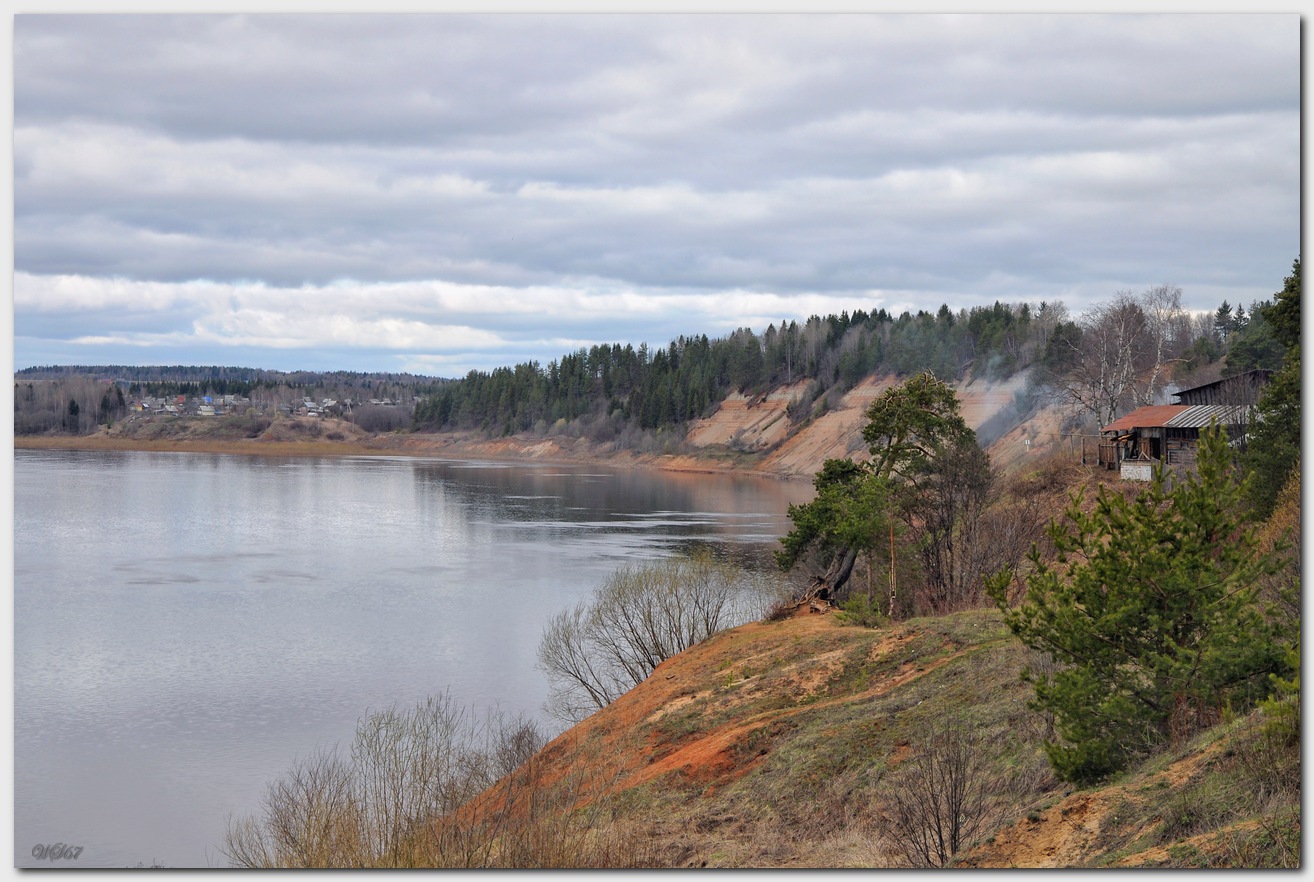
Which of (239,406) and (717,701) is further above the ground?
(239,406)

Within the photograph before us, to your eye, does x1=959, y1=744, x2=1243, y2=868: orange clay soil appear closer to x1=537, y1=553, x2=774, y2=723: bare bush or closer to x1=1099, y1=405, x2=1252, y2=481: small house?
x1=537, y1=553, x2=774, y2=723: bare bush

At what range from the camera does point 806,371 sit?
11775 cm

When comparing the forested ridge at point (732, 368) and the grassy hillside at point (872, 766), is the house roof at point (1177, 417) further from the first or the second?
the forested ridge at point (732, 368)

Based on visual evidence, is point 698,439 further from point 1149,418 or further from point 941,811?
point 941,811

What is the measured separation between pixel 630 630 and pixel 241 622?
11148mm

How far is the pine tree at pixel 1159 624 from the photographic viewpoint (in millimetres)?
10594

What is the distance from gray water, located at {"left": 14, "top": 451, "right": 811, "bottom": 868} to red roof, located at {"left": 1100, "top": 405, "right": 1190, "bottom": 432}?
Result: 1398 centimetres

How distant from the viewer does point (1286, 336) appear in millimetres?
19297

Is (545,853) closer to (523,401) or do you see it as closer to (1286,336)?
(1286,336)

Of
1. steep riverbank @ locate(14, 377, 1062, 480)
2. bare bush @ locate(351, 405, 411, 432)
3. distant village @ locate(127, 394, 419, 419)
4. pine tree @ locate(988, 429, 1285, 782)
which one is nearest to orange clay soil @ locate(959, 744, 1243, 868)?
pine tree @ locate(988, 429, 1285, 782)

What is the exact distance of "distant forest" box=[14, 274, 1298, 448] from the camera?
56312 millimetres

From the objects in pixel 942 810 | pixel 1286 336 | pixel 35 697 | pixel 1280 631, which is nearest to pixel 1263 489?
pixel 1286 336

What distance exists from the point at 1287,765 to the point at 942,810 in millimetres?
2934

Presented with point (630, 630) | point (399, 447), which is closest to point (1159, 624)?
point (630, 630)
